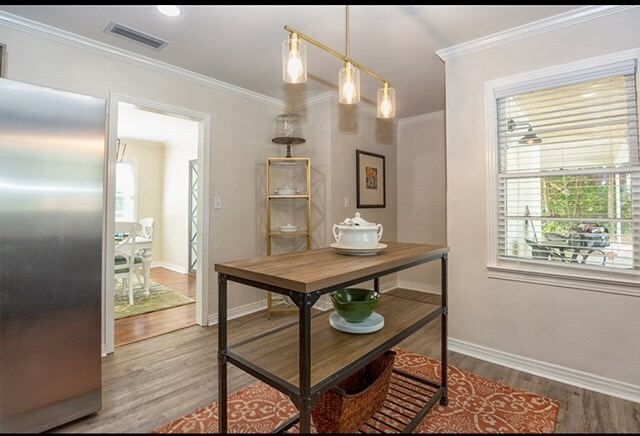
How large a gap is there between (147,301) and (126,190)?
2799 mm

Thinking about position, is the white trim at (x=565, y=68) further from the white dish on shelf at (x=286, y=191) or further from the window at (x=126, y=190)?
the window at (x=126, y=190)

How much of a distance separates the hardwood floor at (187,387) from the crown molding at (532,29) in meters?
2.36

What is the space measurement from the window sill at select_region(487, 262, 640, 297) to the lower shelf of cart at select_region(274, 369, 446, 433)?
100 centimetres

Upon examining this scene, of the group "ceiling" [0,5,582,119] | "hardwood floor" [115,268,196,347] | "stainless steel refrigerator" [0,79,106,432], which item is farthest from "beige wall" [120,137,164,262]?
"stainless steel refrigerator" [0,79,106,432]

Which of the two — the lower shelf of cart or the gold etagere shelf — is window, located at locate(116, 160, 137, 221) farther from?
the lower shelf of cart

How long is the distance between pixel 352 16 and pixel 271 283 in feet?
6.12

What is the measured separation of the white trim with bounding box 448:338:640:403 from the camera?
194cm

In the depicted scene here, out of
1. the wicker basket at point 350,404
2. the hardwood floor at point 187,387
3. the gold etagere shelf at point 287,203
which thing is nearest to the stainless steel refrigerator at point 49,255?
the hardwood floor at point 187,387

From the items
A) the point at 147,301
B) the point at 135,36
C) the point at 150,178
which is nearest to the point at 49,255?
the point at 135,36

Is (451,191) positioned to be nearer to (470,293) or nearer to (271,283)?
(470,293)

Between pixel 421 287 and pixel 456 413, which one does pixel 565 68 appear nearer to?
pixel 456 413

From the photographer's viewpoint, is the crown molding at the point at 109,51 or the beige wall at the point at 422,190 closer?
the crown molding at the point at 109,51

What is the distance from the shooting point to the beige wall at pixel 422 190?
4227 millimetres

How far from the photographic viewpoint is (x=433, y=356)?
248 centimetres
